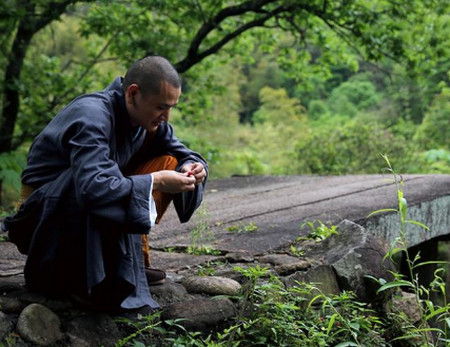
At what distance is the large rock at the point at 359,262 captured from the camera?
348 centimetres

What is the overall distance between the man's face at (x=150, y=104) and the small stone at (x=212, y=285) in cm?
78

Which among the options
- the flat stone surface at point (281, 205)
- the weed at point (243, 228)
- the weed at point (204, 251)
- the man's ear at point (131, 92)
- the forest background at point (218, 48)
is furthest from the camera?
the forest background at point (218, 48)

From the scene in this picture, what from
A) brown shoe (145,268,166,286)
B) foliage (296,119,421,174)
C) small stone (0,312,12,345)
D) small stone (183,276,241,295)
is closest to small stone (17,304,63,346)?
small stone (0,312,12,345)

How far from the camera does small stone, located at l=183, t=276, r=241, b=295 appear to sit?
10.3 ft

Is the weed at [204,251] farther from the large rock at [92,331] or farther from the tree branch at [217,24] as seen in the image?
the tree branch at [217,24]

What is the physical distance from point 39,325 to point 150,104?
100 centimetres

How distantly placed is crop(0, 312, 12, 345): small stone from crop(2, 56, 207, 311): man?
23cm

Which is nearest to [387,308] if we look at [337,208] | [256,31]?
[337,208]

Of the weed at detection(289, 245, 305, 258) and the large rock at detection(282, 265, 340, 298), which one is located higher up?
the large rock at detection(282, 265, 340, 298)

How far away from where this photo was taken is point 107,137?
2729 mm

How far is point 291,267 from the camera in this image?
3.57 metres

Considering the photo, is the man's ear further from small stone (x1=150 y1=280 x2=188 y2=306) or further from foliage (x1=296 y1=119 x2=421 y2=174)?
foliage (x1=296 y1=119 x2=421 y2=174)

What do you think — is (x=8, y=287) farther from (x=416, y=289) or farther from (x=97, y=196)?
(x=416, y=289)

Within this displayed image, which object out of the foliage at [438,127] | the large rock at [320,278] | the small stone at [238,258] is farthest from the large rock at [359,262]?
the foliage at [438,127]
